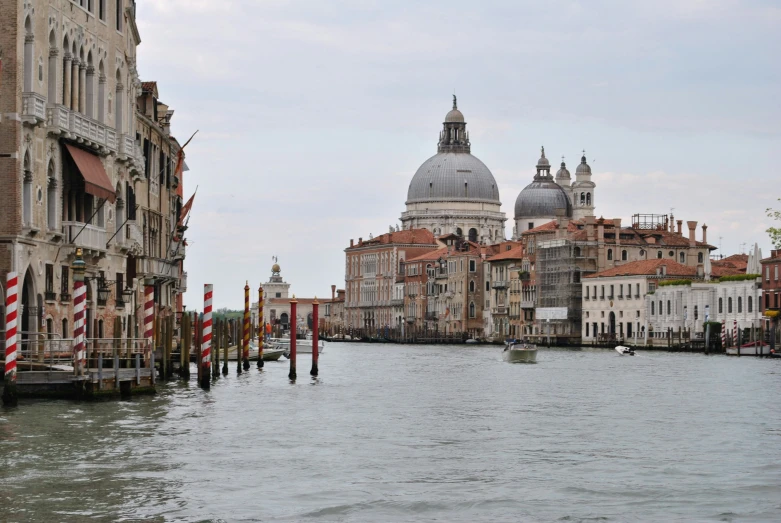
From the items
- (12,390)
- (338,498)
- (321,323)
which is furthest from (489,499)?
(321,323)

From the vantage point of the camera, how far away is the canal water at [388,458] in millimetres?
16844

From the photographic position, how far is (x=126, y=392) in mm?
28516

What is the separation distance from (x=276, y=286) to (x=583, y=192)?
159ft

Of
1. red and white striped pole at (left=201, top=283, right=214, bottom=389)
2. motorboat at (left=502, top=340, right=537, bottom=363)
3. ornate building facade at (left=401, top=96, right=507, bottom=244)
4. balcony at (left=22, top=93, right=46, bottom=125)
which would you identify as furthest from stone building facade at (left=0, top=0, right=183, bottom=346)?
ornate building facade at (left=401, top=96, right=507, bottom=244)

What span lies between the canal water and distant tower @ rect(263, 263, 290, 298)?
157 meters

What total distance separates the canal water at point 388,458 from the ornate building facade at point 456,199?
133880 millimetres

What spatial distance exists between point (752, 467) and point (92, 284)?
16454mm

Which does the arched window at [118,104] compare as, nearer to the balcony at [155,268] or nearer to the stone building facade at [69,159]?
the stone building facade at [69,159]

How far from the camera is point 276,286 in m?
194

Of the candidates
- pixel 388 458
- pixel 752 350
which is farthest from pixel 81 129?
pixel 752 350

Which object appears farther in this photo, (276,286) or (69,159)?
(276,286)

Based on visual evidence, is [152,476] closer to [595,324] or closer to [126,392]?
[126,392]

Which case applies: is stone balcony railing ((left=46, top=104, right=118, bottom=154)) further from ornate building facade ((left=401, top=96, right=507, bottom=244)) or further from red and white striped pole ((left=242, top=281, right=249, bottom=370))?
ornate building facade ((left=401, top=96, right=507, bottom=244))

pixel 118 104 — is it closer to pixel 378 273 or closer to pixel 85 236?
pixel 85 236
